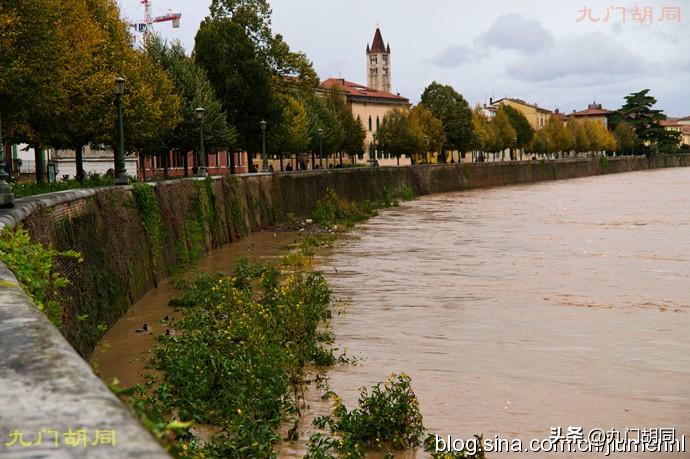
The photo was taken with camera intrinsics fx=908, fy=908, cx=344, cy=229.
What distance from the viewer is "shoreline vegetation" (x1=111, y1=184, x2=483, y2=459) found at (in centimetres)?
940

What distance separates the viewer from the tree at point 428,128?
91.8m

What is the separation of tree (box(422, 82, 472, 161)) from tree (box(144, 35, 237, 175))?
173ft

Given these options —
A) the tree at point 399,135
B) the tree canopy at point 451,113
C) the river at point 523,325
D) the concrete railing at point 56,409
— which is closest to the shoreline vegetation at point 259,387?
the river at point 523,325

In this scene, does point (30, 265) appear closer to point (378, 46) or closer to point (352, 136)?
point (352, 136)

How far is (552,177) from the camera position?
10350cm

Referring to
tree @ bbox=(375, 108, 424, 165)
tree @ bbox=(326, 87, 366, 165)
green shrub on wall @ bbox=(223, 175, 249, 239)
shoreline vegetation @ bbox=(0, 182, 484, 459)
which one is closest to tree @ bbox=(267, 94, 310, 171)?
tree @ bbox=(326, 87, 366, 165)

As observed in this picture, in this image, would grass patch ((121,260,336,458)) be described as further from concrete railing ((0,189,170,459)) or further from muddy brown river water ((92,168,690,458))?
concrete railing ((0,189,170,459))

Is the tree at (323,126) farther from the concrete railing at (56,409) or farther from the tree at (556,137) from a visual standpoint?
the concrete railing at (56,409)

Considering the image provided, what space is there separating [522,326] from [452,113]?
8338 cm

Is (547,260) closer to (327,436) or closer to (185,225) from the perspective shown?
(185,225)

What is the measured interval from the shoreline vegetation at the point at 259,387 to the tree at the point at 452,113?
82508 mm

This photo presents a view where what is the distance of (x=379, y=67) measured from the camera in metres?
167

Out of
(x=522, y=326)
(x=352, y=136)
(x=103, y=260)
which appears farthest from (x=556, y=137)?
(x=103, y=260)

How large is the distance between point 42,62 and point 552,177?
8536 cm
